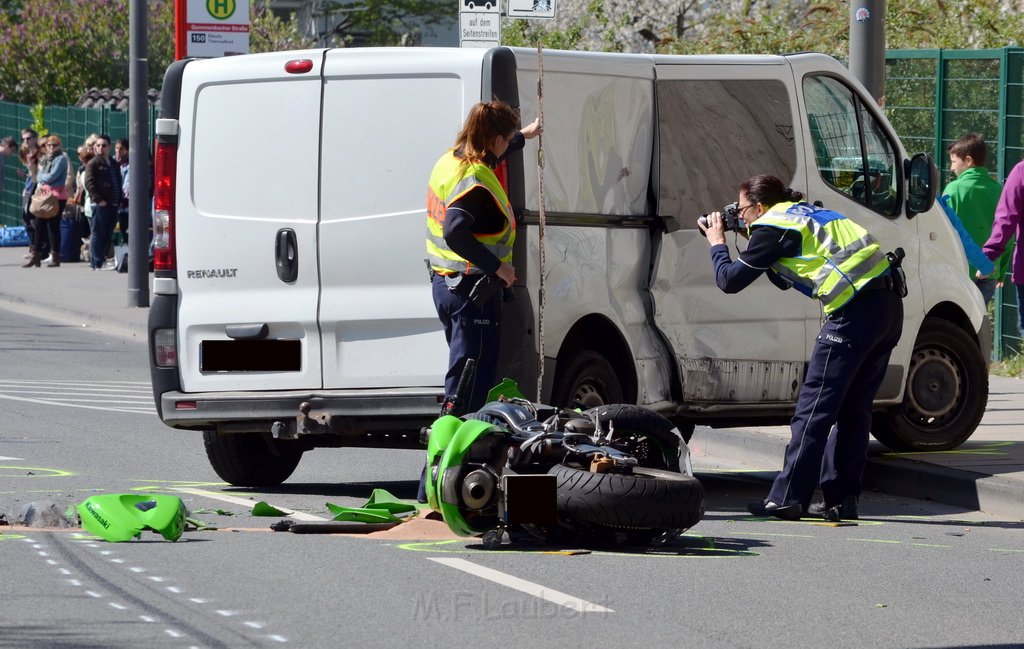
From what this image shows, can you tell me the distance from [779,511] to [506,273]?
165 centimetres

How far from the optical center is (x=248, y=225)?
8.91m

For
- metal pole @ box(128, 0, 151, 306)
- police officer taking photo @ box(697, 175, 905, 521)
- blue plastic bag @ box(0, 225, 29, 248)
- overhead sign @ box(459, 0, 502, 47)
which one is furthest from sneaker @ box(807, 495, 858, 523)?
blue plastic bag @ box(0, 225, 29, 248)

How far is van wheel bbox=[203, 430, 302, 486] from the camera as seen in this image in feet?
31.0

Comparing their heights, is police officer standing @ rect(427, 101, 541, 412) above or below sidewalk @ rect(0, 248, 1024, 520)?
above

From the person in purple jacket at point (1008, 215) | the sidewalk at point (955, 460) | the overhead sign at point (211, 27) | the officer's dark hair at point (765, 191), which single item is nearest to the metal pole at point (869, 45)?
the person in purple jacket at point (1008, 215)

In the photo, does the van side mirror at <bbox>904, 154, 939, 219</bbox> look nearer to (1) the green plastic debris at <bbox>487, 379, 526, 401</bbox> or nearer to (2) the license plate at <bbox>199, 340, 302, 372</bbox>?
(1) the green plastic debris at <bbox>487, 379, 526, 401</bbox>

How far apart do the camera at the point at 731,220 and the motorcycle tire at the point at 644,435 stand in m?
1.00

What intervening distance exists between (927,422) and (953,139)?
5419 mm

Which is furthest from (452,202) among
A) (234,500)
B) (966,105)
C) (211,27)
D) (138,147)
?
(138,147)

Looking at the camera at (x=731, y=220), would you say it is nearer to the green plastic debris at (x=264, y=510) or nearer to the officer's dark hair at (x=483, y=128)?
the officer's dark hair at (x=483, y=128)

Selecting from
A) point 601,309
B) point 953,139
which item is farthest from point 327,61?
point 953,139

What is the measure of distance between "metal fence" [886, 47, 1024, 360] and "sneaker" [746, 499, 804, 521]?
6.73 metres

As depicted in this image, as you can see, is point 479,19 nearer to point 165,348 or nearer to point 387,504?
point 165,348

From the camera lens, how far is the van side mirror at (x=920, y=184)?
9883mm
